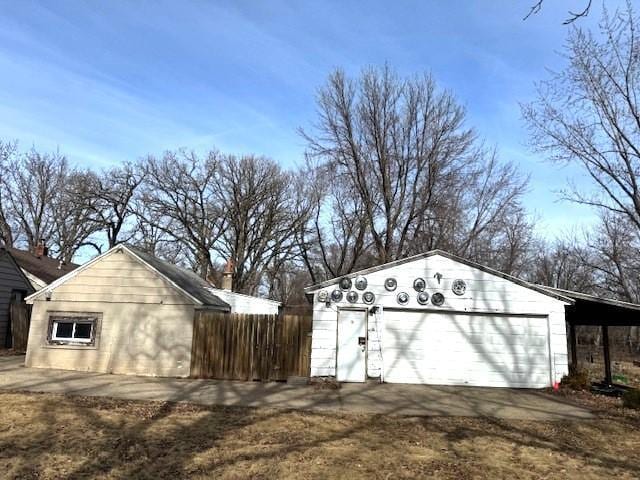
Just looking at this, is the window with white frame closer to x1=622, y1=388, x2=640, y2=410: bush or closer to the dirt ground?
the dirt ground

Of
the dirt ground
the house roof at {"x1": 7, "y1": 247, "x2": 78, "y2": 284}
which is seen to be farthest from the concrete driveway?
the house roof at {"x1": 7, "y1": 247, "x2": 78, "y2": 284}

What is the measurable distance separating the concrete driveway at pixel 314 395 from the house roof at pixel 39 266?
12587mm

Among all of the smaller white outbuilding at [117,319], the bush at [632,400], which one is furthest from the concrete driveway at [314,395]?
the bush at [632,400]

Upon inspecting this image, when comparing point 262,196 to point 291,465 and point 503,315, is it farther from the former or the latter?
point 291,465

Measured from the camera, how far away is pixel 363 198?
28.6m

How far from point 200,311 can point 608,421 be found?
10.7 m

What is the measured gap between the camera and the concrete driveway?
1026cm

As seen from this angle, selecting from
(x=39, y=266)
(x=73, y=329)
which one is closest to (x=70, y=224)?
(x=39, y=266)

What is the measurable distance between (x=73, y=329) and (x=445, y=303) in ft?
36.8

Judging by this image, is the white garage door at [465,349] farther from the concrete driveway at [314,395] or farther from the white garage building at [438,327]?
the concrete driveway at [314,395]

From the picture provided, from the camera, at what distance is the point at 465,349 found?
14.2 meters

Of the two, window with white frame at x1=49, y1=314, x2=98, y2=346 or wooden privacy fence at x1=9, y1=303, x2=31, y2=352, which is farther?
wooden privacy fence at x1=9, y1=303, x2=31, y2=352

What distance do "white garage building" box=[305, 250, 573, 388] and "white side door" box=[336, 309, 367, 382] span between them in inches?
1.1

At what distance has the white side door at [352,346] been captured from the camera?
14.0m
